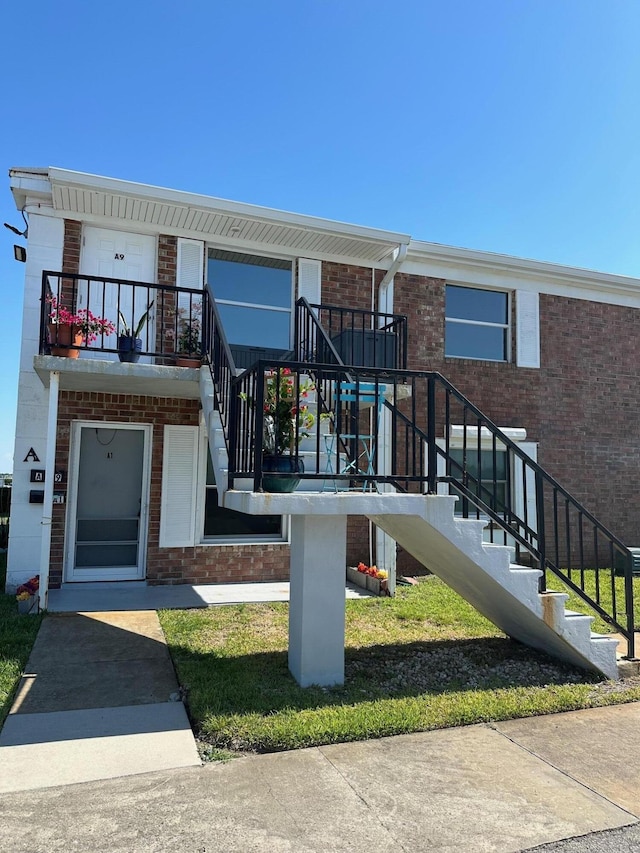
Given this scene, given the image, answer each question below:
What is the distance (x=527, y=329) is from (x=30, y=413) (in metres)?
7.55

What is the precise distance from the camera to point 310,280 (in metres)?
8.79

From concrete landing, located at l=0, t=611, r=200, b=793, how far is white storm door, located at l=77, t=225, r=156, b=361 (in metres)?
3.61

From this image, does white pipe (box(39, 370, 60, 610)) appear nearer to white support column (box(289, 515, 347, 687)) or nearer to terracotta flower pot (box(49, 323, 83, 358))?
terracotta flower pot (box(49, 323, 83, 358))

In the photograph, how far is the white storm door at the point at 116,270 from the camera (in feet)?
25.3

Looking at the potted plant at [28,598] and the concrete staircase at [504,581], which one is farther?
the potted plant at [28,598]

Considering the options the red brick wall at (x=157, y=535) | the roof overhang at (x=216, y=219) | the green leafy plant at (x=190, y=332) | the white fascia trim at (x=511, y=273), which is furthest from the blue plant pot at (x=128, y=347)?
the white fascia trim at (x=511, y=273)

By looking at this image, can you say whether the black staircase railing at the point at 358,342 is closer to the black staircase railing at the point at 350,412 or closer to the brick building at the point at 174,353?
the black staircase railing at the point at 350,412

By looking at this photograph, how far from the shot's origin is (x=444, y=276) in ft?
32.1

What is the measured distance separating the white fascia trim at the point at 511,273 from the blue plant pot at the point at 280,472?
19.3 ft

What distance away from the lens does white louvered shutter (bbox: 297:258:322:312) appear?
8.73 meters

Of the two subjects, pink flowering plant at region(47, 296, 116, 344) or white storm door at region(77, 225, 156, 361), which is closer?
pink flowering plant at region(47, 296, 116, 344)

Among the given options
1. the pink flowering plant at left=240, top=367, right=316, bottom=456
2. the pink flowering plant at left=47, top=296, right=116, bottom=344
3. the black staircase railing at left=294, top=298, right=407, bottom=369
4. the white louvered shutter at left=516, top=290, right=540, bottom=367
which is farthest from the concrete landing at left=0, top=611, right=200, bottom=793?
the white louvered shutter at left=516, top=290, right=540, bottom=367

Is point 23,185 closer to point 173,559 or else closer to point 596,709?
point 173,559

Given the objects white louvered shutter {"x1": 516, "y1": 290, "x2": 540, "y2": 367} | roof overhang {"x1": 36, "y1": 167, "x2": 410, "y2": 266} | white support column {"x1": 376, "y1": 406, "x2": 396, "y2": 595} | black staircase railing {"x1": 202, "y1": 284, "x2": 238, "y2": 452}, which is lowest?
white support column {"x1": 376, "y1": 406, "x2": 396, "y2": 595}
